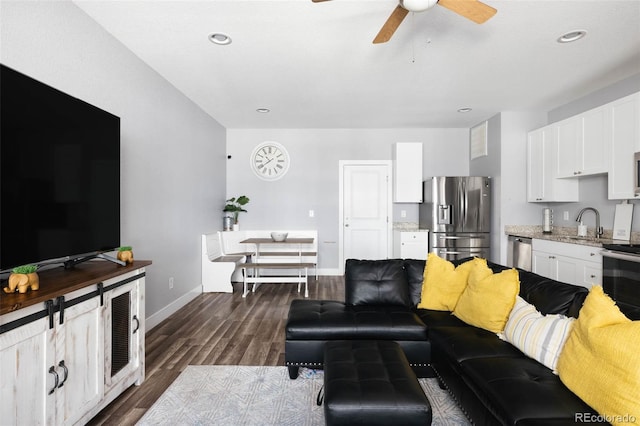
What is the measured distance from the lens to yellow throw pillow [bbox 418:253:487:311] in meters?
2.54

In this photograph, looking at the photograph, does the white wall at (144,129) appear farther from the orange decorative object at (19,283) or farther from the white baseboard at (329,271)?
the white baseboard at (329,271)

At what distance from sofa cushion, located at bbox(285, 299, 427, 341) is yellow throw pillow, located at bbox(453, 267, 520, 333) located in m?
0.35

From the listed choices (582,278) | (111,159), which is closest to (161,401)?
(111,159)

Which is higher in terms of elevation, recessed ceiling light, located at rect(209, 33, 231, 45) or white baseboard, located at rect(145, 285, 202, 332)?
recessed ceiling light, located at rect(209, 33, 231, 45)

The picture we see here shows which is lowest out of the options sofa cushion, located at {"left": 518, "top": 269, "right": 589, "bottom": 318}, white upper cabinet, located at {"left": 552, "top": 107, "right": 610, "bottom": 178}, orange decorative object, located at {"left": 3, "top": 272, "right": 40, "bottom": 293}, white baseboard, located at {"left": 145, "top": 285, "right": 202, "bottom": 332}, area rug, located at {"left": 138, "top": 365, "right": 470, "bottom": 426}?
area rug, located at {"left": 138, "top": 365, "right": 470, "bottom": 426}

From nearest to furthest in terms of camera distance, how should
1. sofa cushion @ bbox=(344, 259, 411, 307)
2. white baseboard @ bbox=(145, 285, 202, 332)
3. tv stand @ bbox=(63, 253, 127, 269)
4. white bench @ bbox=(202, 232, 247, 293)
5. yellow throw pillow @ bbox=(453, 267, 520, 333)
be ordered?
tv stand @ bbox=(63, 253, 127, 269), yellow throw pillow @ bbox=(453, 267, 520, 333), sofa cushion @ bbox=(344, 259, 411, 307), white baseboard @ bbox=(145, 285, 202, 332), white bench @ bbox=(202, 232, 247, 293)

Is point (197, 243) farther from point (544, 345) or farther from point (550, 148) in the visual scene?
point (550, 148)

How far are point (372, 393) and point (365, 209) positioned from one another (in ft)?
14.8

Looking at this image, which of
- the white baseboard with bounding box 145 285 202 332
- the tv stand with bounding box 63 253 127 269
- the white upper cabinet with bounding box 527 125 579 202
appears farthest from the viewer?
the white upper cabinet with bounding box 527 125 579 202

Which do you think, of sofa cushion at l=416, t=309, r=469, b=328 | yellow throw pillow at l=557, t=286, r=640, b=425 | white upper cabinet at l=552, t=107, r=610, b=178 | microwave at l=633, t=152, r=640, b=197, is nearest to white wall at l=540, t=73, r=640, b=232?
white upper cabinet at l=552, t=107, r=610, b=178

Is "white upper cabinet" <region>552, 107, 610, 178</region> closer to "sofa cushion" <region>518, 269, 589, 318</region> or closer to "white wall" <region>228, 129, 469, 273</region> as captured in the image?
"white wall" <region>228, 129, 469, 273</region>

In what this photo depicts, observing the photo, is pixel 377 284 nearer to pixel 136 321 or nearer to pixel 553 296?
pixel 553 296

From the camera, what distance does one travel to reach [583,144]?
3723 millimetres

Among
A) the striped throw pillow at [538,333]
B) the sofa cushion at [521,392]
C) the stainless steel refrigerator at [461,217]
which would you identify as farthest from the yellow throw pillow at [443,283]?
the stainless steel refrigerator at [461,217]
